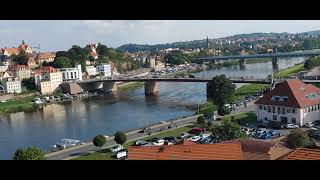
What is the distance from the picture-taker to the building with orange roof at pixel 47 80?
13.2 metres

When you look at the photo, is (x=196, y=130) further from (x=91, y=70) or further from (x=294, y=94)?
(x=91, y=70)

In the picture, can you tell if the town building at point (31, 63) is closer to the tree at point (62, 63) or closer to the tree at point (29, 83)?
the tree at point (62, 63)

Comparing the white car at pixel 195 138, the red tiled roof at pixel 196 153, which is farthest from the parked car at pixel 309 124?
the red tiled roof at pixel 196 153

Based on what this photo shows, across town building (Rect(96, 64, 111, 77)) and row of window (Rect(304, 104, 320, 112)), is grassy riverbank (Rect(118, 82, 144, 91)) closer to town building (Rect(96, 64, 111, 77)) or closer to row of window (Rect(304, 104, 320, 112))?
town building (Rect(96, 64, 111, 77))

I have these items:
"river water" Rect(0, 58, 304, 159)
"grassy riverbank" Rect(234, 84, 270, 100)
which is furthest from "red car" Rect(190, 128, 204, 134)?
"grassy riverbank" Rect(234, 84, 270, 100)

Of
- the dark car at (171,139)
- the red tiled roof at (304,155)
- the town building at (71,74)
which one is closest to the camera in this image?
the red tiled roof at (304,155)

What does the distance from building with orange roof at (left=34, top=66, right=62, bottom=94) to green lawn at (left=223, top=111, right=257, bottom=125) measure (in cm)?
759

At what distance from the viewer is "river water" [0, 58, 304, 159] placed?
679 centimetres

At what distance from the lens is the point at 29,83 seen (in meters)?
13.6

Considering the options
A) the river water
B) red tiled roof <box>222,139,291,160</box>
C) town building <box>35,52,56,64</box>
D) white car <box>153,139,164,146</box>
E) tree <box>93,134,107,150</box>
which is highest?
town building <box>35,52,56,64</box>

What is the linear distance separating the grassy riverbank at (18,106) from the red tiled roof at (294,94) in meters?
6.31
